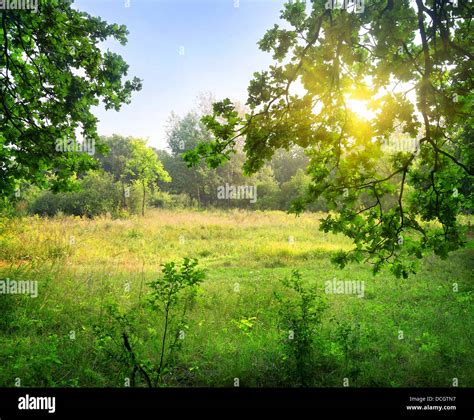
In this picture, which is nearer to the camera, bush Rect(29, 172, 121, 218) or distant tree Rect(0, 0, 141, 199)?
distant tree Rect(0, 0, 141, 199)

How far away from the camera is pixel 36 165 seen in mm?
5340

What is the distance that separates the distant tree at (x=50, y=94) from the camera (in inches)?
210

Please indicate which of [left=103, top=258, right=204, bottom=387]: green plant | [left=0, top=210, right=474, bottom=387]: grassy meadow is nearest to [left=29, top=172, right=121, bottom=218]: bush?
[left=0, top=210, right=474, bottom=387]: grassy meadow

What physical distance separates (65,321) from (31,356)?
1.68m

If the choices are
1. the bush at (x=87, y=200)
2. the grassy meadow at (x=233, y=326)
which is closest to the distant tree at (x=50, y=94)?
the grassy meadow at (x=233, y=326)

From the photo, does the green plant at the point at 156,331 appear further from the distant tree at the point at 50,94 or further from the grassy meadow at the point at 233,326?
the distant tree at the point at 50,94

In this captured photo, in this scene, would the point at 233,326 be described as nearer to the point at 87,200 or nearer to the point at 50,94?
the point at 50,94

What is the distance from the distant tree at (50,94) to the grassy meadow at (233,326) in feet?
7.84

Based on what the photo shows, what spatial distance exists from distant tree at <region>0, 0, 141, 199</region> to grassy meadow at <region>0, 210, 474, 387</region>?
2.39 m

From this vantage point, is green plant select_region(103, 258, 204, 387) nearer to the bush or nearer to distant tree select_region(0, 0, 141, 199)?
distant tree select_region(0, 0, 141, 199)

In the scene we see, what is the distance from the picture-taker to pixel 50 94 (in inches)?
235

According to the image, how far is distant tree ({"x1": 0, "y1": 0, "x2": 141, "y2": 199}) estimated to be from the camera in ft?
17.5
